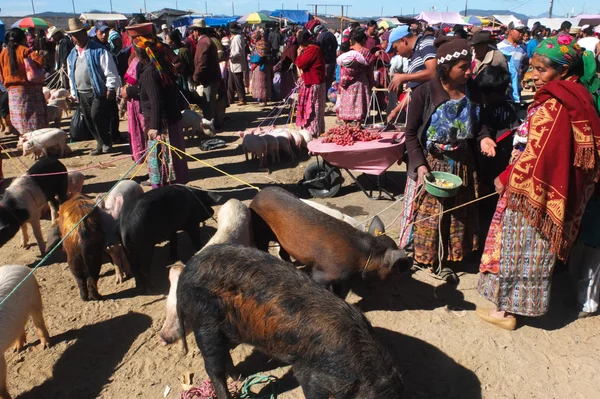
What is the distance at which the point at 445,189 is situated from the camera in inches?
159

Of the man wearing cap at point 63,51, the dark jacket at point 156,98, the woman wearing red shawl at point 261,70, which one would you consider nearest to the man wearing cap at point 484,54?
the dark jacket at point 156,98

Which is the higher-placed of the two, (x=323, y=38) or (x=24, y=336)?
(x=323, y=38)

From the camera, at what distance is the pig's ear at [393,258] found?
390 cm

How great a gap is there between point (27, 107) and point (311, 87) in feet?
18.1

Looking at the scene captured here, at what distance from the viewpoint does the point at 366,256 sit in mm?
3984

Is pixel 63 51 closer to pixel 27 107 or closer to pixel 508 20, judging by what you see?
pixel 27 107

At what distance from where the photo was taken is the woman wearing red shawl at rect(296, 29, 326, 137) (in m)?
9.23

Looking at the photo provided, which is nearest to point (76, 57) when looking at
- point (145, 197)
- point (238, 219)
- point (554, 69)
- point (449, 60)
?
point (145, 197)

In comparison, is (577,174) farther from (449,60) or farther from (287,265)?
(287,265)

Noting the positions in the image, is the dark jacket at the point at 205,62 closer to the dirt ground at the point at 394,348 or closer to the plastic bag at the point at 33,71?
the plastic bag at the point at 33,71

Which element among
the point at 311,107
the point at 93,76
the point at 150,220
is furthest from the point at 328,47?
the point at 150,220

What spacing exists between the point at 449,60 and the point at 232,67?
33.5 ft

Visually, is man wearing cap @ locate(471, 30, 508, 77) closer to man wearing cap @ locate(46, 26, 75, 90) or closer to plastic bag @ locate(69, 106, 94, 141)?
plastic bag @ locate(69, 106, 94, 141)

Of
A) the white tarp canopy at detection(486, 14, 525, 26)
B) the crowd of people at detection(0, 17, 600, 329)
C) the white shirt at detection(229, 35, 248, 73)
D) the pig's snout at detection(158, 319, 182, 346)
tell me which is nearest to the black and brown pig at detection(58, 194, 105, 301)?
the pig's snout at detection(158, 319, 182, 346)
